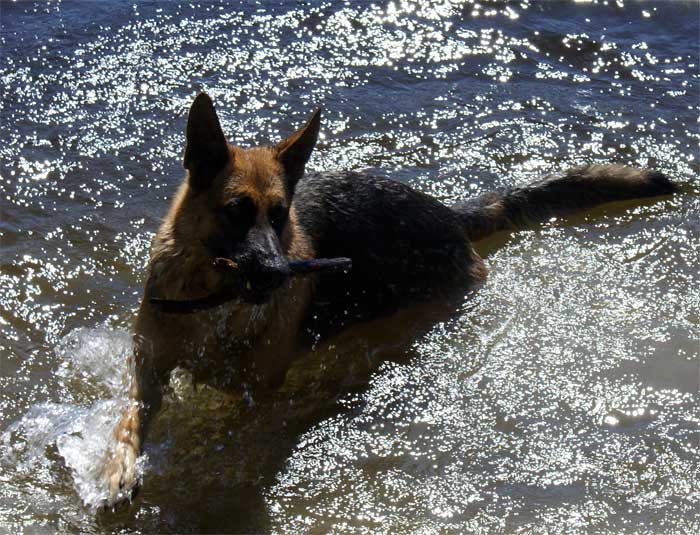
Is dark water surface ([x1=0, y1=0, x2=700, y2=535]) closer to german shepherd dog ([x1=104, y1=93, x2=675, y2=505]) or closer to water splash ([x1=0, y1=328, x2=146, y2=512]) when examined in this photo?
water splash ([x1=0, y1=328, x2=146, y2=512])

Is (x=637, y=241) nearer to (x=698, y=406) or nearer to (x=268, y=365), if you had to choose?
(x=698, y=406)

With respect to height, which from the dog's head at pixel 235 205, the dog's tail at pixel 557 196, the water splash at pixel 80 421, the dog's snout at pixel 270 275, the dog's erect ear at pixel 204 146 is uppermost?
the dog's erect ear at pixel 204 146

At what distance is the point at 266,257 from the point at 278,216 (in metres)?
0.49

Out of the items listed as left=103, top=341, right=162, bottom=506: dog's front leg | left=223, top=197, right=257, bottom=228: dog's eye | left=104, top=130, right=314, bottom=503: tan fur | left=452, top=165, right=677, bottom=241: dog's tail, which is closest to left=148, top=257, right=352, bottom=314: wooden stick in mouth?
left=104, top=130, right=314, bottom=503: tan fur

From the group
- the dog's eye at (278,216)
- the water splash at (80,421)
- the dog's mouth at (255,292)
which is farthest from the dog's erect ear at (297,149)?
the water splash at (80,421)

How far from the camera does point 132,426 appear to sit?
4859mm

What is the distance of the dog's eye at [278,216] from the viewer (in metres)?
Answer: 4.88

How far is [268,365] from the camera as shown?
5.41 meters

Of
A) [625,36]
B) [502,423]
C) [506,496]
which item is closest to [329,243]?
[502,423]

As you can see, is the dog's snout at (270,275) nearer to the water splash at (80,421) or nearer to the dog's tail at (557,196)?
the water splash at (80,421)

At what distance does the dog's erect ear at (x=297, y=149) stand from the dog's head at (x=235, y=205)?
0.05 meters

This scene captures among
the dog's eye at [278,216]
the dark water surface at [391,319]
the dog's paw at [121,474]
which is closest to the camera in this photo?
the dog's paw at [121,474]

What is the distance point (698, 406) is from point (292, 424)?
2383 mm

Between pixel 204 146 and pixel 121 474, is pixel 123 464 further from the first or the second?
pixel 204 146
